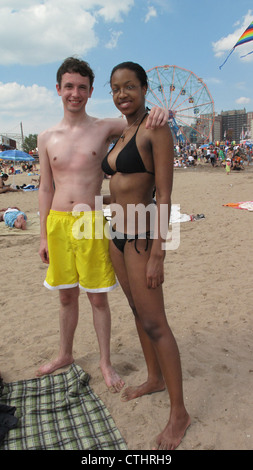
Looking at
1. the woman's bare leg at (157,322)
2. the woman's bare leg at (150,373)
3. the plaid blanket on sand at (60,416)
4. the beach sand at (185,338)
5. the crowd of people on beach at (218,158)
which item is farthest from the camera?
the crowd of people on beach at (218,158)

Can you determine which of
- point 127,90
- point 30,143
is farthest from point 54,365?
point 30,143

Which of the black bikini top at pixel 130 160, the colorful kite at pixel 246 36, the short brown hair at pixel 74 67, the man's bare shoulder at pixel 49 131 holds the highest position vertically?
the colorful kite at pixel 246 36

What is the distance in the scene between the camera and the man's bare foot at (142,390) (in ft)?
7.70

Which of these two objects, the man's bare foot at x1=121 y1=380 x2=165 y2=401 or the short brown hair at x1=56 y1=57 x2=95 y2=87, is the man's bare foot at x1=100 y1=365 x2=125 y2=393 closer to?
the man's bare foot at x1=121 y1=380 x2=165 y2=401

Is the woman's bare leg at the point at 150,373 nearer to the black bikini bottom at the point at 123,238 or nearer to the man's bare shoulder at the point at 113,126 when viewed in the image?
the black bikini bottom at the point at 123,238

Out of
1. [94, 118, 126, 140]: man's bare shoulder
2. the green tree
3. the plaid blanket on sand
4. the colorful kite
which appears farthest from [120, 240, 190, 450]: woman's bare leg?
the green tree

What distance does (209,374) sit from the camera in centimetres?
256

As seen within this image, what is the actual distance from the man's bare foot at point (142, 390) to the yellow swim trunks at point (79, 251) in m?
0.73

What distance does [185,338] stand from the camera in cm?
309

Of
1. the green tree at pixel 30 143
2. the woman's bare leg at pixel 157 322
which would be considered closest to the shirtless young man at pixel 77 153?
the woman's bare leg at pixel 157 322

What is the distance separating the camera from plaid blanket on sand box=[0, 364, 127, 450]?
78.7 inches

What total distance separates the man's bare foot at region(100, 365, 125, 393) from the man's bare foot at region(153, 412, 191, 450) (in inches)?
21.9
